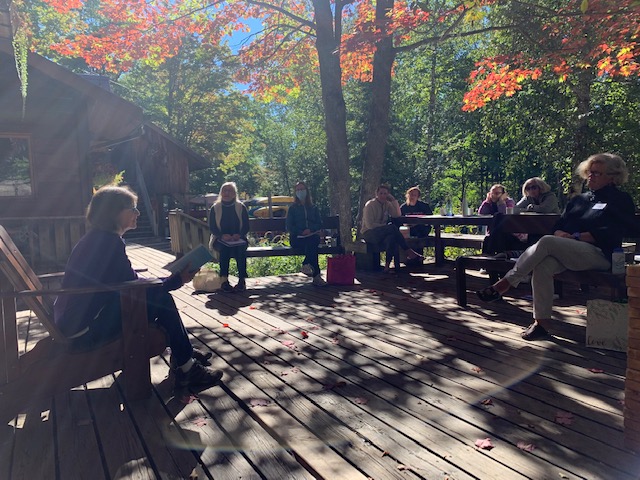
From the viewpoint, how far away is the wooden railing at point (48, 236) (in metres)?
9.61

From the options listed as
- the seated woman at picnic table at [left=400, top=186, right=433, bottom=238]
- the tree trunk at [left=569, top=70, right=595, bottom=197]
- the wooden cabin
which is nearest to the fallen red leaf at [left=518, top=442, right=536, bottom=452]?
the seated woman at picnic table at [left=400, top=186, right=433, bottom=238]

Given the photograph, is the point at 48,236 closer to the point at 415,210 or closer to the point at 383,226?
the point at 383,226

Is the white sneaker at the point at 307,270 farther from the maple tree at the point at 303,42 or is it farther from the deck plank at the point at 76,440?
the deck plank at the point at 76,440

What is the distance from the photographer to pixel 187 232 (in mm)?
12203

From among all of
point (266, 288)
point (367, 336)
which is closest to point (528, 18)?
point (266, 288)

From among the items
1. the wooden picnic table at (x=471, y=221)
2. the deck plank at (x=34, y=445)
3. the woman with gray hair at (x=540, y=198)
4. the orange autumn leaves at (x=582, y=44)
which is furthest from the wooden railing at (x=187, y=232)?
the deck plank at (x=34, y=445)

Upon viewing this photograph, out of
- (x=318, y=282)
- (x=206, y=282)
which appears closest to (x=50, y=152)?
(x=206, y=282)

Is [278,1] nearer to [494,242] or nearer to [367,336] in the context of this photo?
[494,242]

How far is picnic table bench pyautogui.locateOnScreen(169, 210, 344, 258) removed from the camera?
8.02 metres

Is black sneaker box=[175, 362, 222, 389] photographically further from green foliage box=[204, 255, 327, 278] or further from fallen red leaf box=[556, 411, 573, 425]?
green foliage box=[204, 255, 327, 278]

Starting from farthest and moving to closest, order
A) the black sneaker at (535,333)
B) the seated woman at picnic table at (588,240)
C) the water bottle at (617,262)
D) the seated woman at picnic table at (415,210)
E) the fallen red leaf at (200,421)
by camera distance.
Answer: the seated woman at picnic table at (415,210) → the black sneaker at (535,333) → the seated woman at picnic table at (588,240) → the water bottle at (617,262) → the fallen red leaf at (200,421)

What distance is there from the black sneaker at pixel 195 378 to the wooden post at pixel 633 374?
97.8 inches

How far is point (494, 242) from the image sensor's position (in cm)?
575

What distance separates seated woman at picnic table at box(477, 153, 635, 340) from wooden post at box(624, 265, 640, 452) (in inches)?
76.2
